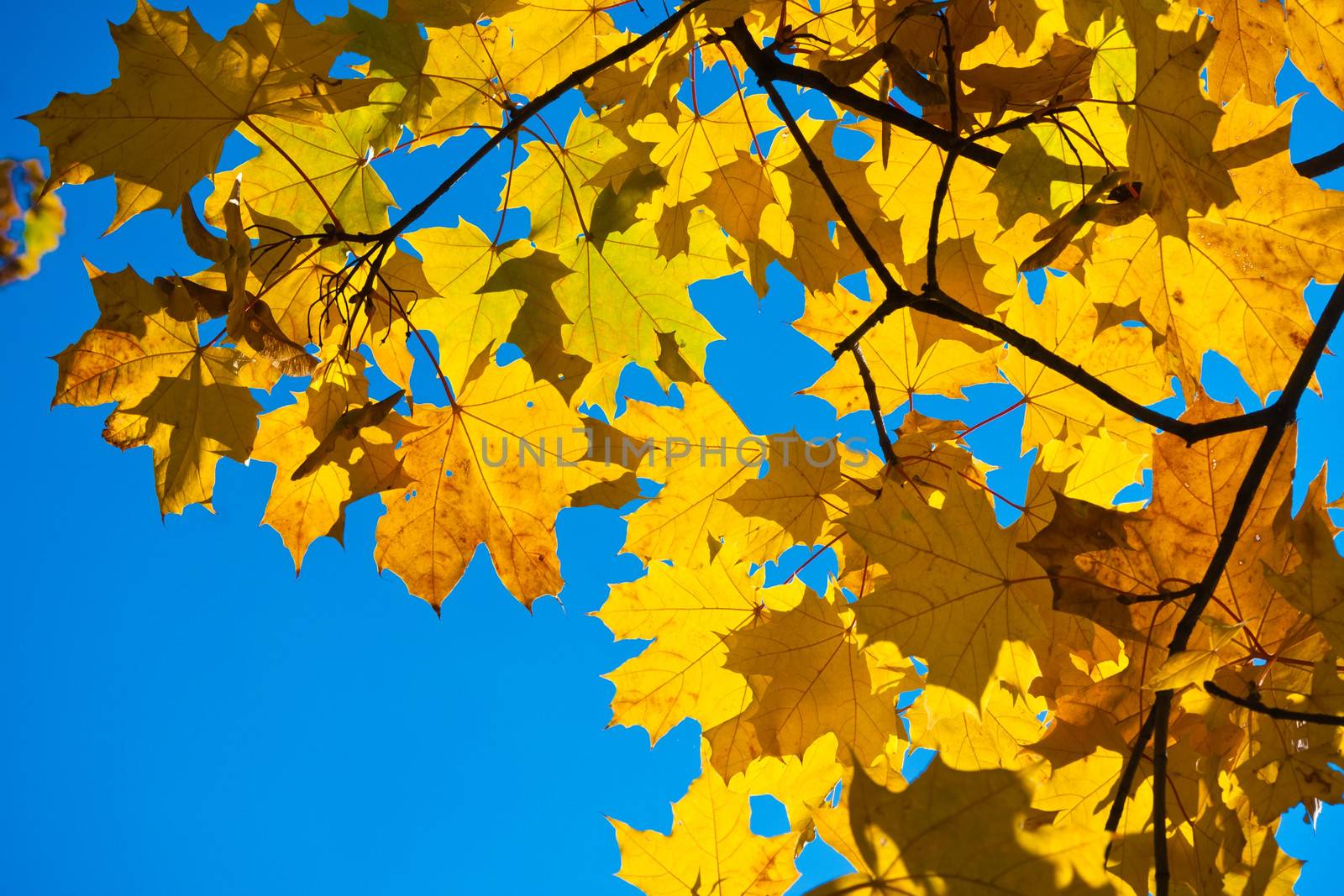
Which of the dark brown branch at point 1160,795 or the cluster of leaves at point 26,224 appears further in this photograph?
the cluster of leaves at point 26,224

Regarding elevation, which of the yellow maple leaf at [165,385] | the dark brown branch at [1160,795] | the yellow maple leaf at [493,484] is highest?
the yellow maple leaf at [165,385]

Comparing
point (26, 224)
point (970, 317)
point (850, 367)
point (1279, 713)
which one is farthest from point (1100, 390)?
point (26, 224)

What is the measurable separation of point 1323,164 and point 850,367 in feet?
2.67

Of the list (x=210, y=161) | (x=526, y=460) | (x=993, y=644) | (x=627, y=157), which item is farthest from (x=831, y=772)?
(x=210, y=161)

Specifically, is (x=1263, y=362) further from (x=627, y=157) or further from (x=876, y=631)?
(x=627, y=157)

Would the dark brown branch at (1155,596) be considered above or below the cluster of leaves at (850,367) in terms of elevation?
below

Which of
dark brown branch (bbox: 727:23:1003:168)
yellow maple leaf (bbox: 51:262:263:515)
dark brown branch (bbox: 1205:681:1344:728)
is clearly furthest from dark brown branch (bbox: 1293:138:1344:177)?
yellow maple leaf (bbox: 51:262:263:515)

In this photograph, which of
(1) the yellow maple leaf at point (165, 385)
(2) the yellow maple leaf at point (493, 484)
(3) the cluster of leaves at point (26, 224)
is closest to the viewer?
(1) the yellow maple leaf at point (165, 385)

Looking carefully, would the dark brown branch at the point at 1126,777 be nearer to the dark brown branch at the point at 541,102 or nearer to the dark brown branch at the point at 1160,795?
the dark brown branch at the point at 1160,795

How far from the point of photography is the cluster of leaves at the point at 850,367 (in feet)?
3.89

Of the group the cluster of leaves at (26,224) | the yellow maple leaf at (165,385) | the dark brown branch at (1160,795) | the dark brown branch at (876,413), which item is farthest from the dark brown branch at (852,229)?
the cluster of leaves at (26,224)

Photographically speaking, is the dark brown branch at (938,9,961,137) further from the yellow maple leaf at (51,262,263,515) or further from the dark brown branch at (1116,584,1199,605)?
the yellow maple leaf at (51,262,263,515)

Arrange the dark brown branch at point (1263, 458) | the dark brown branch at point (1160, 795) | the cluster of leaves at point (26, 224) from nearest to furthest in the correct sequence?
the dark brown branch at point (1160, 795), the dark brown branch at point (1263, 458), the cluster of leaves at point (26, 224)

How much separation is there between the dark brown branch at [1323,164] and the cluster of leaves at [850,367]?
0.11 ft
